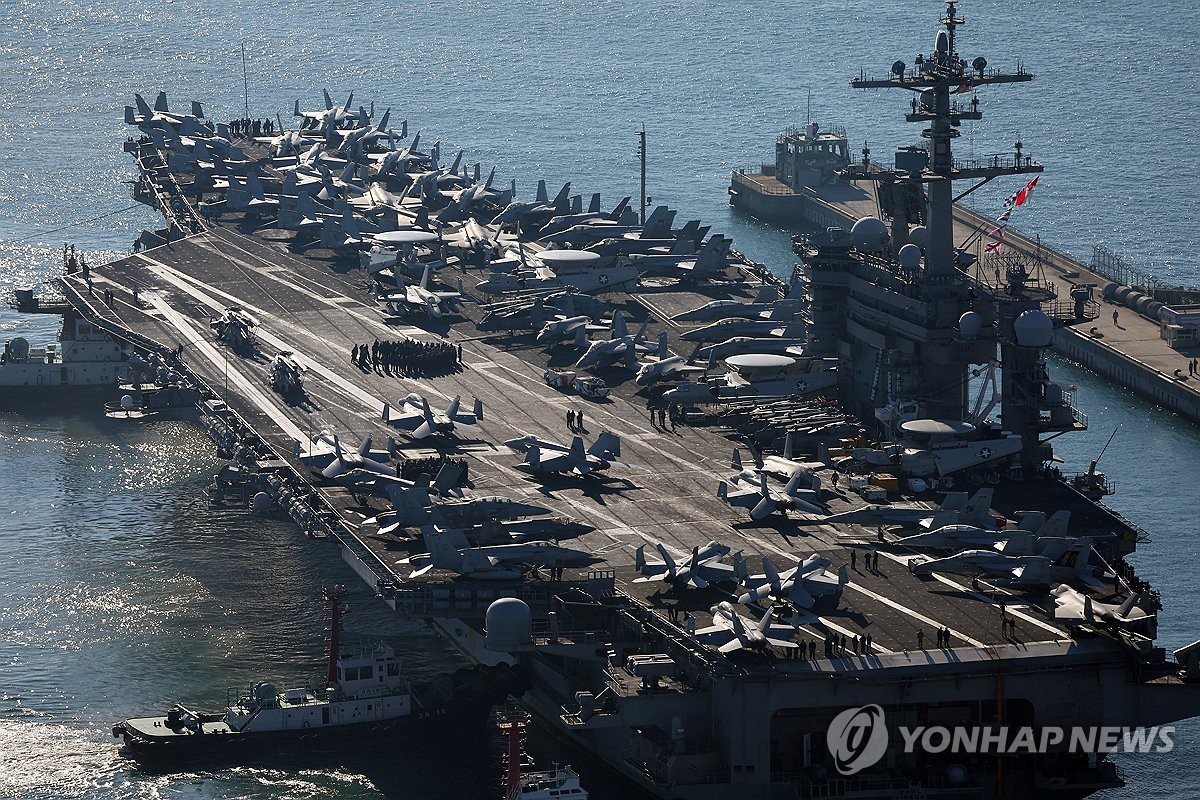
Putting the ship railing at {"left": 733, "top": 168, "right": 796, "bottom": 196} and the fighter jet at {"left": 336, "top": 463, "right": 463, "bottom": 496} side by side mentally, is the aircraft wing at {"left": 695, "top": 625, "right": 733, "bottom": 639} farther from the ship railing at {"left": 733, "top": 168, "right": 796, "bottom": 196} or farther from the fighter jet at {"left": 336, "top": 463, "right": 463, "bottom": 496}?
the ship railing at {"left": 733, "top": 168, "right": 796, "bottom": 196}

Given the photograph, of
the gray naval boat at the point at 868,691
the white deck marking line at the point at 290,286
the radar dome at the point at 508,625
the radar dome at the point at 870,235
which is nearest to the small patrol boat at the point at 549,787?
the gray naval boat at the point at 868,691

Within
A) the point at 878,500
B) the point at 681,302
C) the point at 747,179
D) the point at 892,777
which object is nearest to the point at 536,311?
the point at 681,302

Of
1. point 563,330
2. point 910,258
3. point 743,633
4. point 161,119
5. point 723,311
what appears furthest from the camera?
point 161,119

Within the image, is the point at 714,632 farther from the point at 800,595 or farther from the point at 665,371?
the point at 665,371

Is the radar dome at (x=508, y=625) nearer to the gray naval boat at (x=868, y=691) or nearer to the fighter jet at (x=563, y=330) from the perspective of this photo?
the gray naval boat at (x=868, y=691)

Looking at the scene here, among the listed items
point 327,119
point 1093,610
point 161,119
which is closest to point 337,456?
point 1093,610
